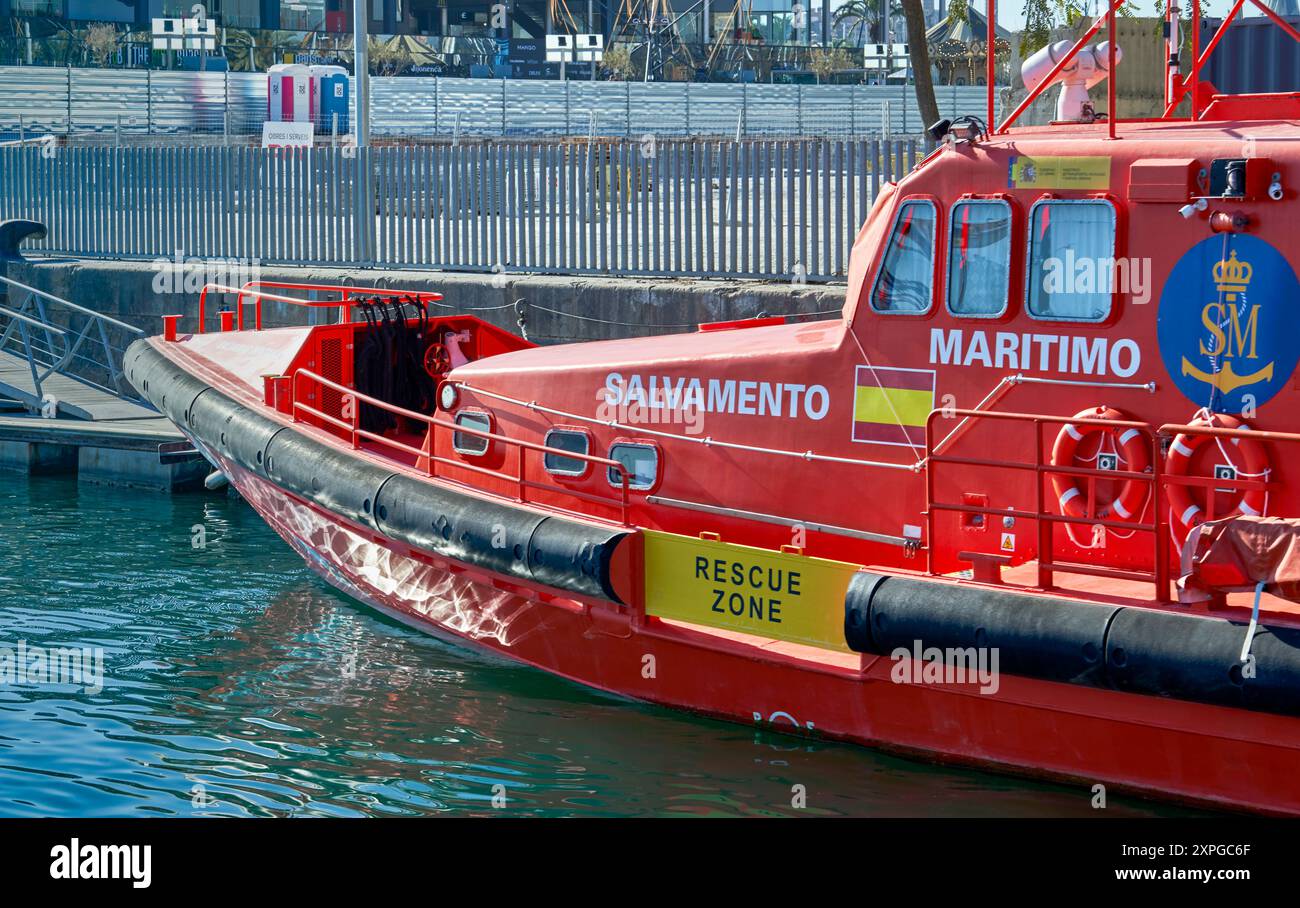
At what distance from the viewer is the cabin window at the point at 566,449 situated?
790 cm

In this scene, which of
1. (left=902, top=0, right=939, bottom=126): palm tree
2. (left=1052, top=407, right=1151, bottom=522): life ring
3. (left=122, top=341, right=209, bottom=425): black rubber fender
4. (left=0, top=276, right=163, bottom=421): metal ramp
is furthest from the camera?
(left=0, top=276, right=163, bottom=421): metal ramp

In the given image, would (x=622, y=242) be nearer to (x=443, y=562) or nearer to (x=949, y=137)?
(x=443, y=562)

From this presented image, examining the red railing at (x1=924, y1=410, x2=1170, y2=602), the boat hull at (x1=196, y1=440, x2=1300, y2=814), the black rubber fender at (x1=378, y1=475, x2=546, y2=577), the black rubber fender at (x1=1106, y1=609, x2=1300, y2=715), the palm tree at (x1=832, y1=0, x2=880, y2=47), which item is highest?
the palm tree at (x1=832, y1=0, x2=880, y2=47)

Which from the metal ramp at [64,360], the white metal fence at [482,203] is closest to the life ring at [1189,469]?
the white metal fence at [482,203]

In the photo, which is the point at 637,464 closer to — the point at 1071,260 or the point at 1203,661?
the point at 1071,260

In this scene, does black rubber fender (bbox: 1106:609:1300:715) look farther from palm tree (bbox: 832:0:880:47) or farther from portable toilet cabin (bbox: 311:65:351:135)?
palm tree (bbox: 832:0:880:47)

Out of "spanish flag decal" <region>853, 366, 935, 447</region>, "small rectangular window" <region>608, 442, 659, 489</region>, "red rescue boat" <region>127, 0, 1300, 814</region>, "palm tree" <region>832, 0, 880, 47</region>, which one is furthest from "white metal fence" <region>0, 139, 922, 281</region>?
"palm tree" <region>832, 0, 880, 47</region>

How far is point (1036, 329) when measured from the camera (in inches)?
254

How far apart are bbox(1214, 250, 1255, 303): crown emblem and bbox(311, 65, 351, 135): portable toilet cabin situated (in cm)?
3121

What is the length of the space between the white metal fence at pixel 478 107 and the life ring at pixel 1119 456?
25316 millimetres

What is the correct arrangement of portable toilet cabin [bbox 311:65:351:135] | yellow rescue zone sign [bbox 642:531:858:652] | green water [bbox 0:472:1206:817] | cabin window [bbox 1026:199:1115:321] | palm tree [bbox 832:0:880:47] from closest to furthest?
cabin window [bbox 1026:199:1115:321]
green water [bbox 0:472:1206:817]
yellow rescue zone sign [bbox 642:531:858:652]
portable toilet cabin [bbox 311:65:351:135]
palm tree [bbox 832:0:880:47]

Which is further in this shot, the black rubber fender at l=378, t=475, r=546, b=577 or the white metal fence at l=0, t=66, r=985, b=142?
the white metal fence at l=0, t=66, r=985, b=142

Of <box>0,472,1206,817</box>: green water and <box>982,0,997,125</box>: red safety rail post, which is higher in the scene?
<box>982,0,997,125</box>: red safety rail post

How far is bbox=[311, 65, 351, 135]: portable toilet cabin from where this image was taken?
35.5m
